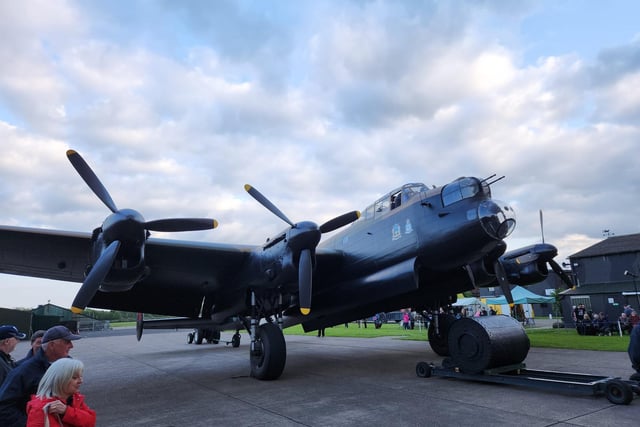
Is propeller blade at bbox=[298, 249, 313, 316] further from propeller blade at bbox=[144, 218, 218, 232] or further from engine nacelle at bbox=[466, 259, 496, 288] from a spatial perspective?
engine nacelle at bbox=[466, 259, 496, 288]

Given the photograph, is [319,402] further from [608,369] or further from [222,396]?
[608,369]

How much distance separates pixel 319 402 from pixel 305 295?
7.39ft

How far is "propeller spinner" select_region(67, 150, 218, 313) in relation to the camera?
23.8 feet

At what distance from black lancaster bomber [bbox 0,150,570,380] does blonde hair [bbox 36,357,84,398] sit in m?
5.04

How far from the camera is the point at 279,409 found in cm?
668

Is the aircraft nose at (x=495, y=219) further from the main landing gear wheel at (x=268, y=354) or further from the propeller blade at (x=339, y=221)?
the main landing gear wheel at (x=268, y=354)

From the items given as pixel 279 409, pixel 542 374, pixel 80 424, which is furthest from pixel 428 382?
pixel 80 424

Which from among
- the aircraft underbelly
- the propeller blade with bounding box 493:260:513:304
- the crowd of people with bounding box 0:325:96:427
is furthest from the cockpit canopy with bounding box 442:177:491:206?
the crowd of people with bounding box 0:325:96:427

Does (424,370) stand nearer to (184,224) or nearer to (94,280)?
(184,224)

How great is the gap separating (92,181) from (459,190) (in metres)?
7.87

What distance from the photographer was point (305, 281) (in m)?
8.74

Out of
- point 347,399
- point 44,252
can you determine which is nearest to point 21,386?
point 347,399

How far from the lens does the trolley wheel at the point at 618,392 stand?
19.3 ft

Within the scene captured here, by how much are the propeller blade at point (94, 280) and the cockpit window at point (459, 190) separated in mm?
7045
